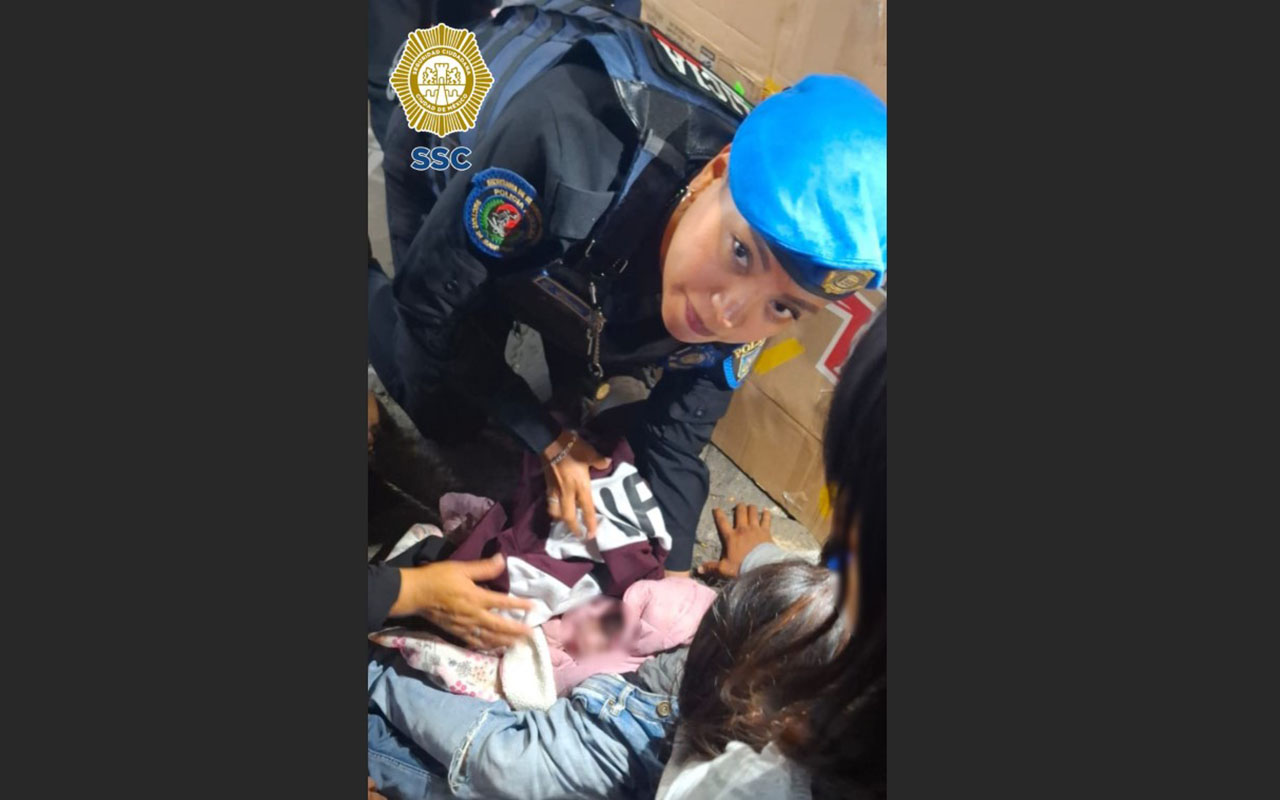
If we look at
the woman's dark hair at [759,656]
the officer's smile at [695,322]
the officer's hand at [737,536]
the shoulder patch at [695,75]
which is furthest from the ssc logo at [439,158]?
the woman's dark hair at [759,656]

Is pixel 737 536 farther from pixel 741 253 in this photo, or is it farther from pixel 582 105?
pixel 582 105

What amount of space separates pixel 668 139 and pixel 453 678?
1.33 metres

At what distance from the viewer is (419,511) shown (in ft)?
7.85

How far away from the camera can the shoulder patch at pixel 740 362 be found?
7.50 feet

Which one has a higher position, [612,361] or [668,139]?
[668,139]

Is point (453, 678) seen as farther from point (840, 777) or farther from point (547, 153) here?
point (547, 153)

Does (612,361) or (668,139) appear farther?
(612,361)

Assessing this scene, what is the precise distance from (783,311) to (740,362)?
157 millimetres

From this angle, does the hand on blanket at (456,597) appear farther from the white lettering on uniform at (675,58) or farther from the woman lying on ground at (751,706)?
the white lettering on uniform at (675,58)

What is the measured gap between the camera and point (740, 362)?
2.30 meters

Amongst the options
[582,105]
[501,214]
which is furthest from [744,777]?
[582,105]

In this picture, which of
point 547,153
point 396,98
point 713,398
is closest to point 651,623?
point 713,398

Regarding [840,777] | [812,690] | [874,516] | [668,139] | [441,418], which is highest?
[668,139]

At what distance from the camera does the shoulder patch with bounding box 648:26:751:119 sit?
2.18 metres
